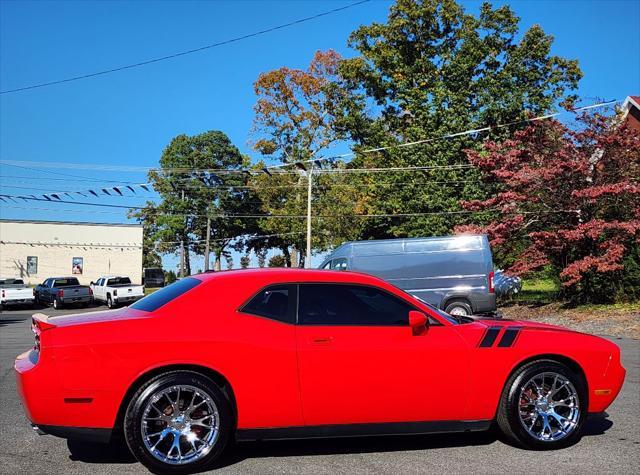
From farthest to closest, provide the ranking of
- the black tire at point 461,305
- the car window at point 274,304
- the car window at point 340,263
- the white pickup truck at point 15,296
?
the white pickup truck at point 15,296
the car window at point 340,263
the black tire at point 461,305
the car window at point 274,304

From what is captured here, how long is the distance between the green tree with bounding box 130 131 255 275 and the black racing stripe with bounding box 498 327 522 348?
50973 millimetres

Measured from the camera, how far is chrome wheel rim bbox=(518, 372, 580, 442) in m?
5.10

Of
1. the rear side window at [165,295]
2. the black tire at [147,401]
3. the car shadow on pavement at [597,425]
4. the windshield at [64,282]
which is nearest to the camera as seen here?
the black tire at [147,401]

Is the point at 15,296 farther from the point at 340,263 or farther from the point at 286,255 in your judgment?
the point at 286,255

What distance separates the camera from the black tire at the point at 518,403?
504 cm

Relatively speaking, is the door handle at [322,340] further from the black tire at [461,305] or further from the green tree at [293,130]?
the green tree at [293,130]

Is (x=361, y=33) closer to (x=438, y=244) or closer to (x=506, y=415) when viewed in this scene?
(x=438, y=244)

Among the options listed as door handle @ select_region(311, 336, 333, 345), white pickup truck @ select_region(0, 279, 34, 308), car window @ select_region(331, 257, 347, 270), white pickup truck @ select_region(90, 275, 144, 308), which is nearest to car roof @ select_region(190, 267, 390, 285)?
door handle @ select_region(311, 336, 333, 345)

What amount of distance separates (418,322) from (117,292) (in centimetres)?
2695

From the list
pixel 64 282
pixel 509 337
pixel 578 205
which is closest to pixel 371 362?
pixel 509 337

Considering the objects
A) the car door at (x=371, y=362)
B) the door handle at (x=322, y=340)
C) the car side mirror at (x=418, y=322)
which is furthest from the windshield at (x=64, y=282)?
the car side mirror at (x=418, y=322)

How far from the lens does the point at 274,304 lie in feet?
16.3

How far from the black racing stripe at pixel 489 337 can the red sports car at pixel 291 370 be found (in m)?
0.02

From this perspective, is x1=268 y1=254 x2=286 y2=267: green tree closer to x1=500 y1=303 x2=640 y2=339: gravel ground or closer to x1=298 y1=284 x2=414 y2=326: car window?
x1=500 y1=303 x2=640 y2=339: gravel ground
